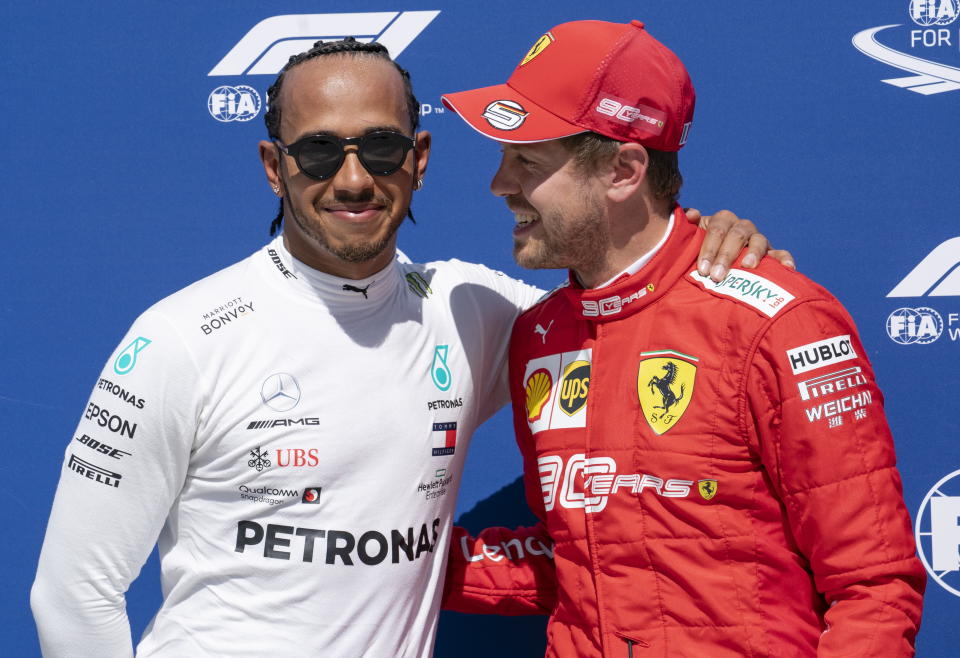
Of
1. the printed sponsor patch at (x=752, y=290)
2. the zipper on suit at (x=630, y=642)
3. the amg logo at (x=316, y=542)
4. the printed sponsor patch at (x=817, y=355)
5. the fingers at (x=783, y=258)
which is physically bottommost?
the zipper on suit at (x=630, y=642)

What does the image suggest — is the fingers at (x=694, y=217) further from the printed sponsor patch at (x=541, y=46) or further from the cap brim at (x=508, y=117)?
the printed sponsor patch at (x=541, y=46)

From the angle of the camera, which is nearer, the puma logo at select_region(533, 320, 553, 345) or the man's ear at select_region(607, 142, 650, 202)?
the man's ear at select_region(607, 142, 650, 202)

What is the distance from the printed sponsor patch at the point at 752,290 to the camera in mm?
1451

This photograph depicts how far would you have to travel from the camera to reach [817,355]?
141 cm

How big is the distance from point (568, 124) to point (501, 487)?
37.8 inches

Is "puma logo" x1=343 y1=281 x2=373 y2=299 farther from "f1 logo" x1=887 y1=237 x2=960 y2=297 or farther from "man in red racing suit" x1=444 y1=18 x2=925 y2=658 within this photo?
"f1 logo" x1=887 y1=237 x2=960 y2=297

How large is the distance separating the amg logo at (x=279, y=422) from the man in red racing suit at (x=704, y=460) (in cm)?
39

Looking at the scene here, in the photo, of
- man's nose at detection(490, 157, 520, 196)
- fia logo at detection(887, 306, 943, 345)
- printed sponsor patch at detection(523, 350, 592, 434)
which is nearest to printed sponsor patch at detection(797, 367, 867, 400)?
printed sponsor patch at detection(523, 350, 592, 434)

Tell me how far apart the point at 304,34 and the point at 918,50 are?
130cm

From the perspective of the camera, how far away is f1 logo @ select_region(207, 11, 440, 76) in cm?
212

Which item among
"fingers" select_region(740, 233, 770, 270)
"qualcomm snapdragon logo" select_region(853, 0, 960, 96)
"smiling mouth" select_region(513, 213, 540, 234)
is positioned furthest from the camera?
"qualcomm snapdragon logo" select_region(853, 0, 960, 96)

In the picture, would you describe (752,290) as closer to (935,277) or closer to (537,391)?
(537,391)

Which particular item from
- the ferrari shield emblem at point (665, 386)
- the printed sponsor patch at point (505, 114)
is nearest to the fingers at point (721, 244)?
the ferrari shield emblem at point (665, 386)

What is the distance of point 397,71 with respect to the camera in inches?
63.9
